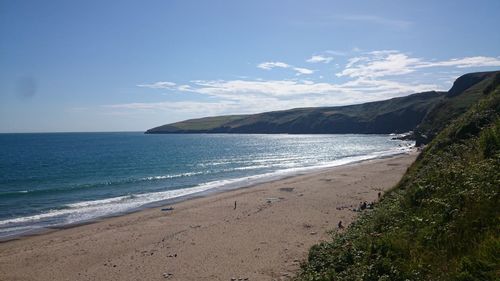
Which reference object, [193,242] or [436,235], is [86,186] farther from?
[436,235]

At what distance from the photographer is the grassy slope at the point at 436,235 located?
7.10 metres

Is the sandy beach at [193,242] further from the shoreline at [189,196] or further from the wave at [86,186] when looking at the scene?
the wave at [86,186]

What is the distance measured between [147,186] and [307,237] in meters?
28.4

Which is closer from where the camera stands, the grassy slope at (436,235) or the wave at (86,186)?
the grassy slope at (436,235)

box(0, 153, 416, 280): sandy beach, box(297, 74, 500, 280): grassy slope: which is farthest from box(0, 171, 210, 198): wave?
box(297, 74, 500, 280): grassy slope

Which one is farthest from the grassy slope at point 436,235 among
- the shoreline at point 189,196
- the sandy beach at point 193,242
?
the shoreline at point 189,196

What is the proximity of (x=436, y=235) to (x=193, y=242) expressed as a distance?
14.5 m

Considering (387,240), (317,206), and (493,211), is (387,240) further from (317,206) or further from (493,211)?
(317,206)

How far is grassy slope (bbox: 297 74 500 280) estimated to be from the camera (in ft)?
23.3

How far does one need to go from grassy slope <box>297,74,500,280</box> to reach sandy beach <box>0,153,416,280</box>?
4730 millimetres

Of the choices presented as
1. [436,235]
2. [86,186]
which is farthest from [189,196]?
[436,235]

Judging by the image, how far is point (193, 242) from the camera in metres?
20.6

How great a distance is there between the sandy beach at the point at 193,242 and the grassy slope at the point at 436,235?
4.73 meters

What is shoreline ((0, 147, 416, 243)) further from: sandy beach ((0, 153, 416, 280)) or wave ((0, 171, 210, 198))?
wave ((0, 171, 210, 198))
